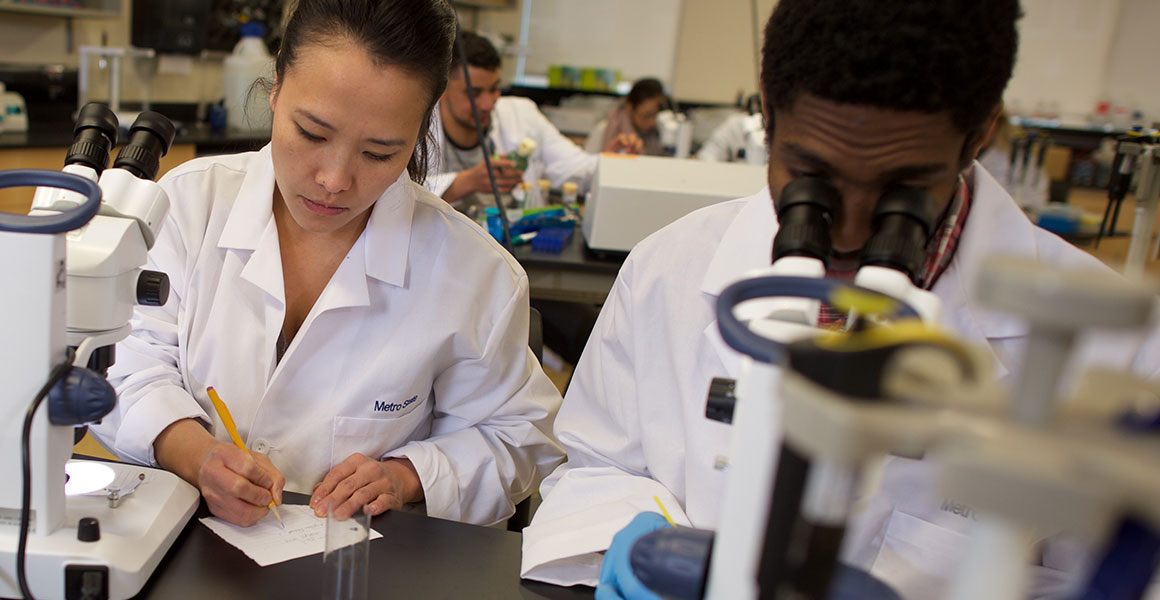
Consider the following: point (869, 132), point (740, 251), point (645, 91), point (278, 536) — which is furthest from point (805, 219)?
point (645, 91)

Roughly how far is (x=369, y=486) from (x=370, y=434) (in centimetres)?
18

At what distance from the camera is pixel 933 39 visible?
0.78 metres

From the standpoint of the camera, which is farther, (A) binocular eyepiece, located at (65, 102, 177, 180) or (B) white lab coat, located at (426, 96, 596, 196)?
(B) white lab coat, located at (426, 96, 596, 196)

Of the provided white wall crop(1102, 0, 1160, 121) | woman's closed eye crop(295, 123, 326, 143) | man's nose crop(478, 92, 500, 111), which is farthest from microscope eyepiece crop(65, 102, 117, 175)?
white wall crop(1102, 0, 1160, 121)

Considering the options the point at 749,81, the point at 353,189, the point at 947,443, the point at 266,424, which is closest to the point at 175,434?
the point at 266,424

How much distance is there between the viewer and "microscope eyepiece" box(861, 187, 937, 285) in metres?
0.63

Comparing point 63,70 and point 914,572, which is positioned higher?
point 63,70

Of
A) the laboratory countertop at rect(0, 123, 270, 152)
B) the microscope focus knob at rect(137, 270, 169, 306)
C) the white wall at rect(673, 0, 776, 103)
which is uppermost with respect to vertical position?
the white wall at rect(673, 0, 776, 103)

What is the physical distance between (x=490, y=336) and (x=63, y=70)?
12.0 feet

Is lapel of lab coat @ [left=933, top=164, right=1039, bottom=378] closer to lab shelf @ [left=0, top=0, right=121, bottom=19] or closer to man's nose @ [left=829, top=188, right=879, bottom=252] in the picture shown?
man's nose @ [left=829, top=188, right=879, bottom=252]

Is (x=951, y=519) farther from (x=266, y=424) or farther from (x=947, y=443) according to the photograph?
(x=266, y=424)

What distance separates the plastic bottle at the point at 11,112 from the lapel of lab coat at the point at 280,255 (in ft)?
9.52

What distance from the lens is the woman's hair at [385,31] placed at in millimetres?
1262

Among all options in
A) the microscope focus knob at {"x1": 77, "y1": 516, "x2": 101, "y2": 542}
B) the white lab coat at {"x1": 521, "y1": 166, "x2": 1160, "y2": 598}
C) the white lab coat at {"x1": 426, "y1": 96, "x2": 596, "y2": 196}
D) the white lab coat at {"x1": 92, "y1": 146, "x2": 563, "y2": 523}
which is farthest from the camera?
the white lab coat at {"x1": 426, "y1": 96, "x2": 596, "y2": 196}
